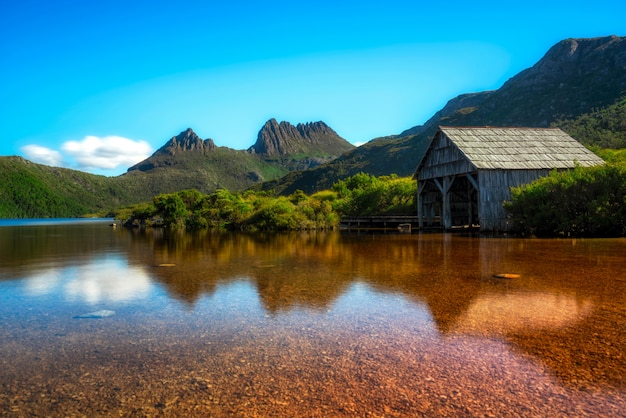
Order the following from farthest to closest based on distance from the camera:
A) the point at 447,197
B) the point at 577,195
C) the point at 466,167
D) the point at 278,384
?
the point at 447,197
the point at 466,167
the point at 577,195
the point at 278,384

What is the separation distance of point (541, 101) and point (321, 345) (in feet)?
323

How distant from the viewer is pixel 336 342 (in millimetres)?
5969

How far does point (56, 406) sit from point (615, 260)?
14942 millimetres

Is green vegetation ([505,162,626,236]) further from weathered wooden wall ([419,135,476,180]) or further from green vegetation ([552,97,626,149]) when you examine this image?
green vegetation ([552,97,626,149])

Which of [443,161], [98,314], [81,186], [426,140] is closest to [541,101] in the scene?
[426,140]

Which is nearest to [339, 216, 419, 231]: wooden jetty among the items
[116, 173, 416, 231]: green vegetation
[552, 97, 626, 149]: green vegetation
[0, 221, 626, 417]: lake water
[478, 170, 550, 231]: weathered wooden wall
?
[116, 173, 416, 231]: green vegetation

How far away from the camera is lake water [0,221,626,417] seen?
13.5 feet

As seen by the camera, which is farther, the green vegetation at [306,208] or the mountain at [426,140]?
the mountain at [426,140]

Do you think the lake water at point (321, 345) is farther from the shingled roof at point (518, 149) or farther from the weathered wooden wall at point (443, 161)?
the weathered wooden wall at point (443, 161)

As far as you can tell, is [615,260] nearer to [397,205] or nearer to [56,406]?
[56,406]

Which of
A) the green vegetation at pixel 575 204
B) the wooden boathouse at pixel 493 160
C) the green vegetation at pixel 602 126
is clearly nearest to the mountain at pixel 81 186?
the green vegetation at pixel 602 126

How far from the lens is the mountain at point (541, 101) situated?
79.6m

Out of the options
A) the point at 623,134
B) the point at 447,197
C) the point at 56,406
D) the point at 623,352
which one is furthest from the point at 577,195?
the point at 623,134

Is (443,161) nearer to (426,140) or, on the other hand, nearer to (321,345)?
(321,345)
